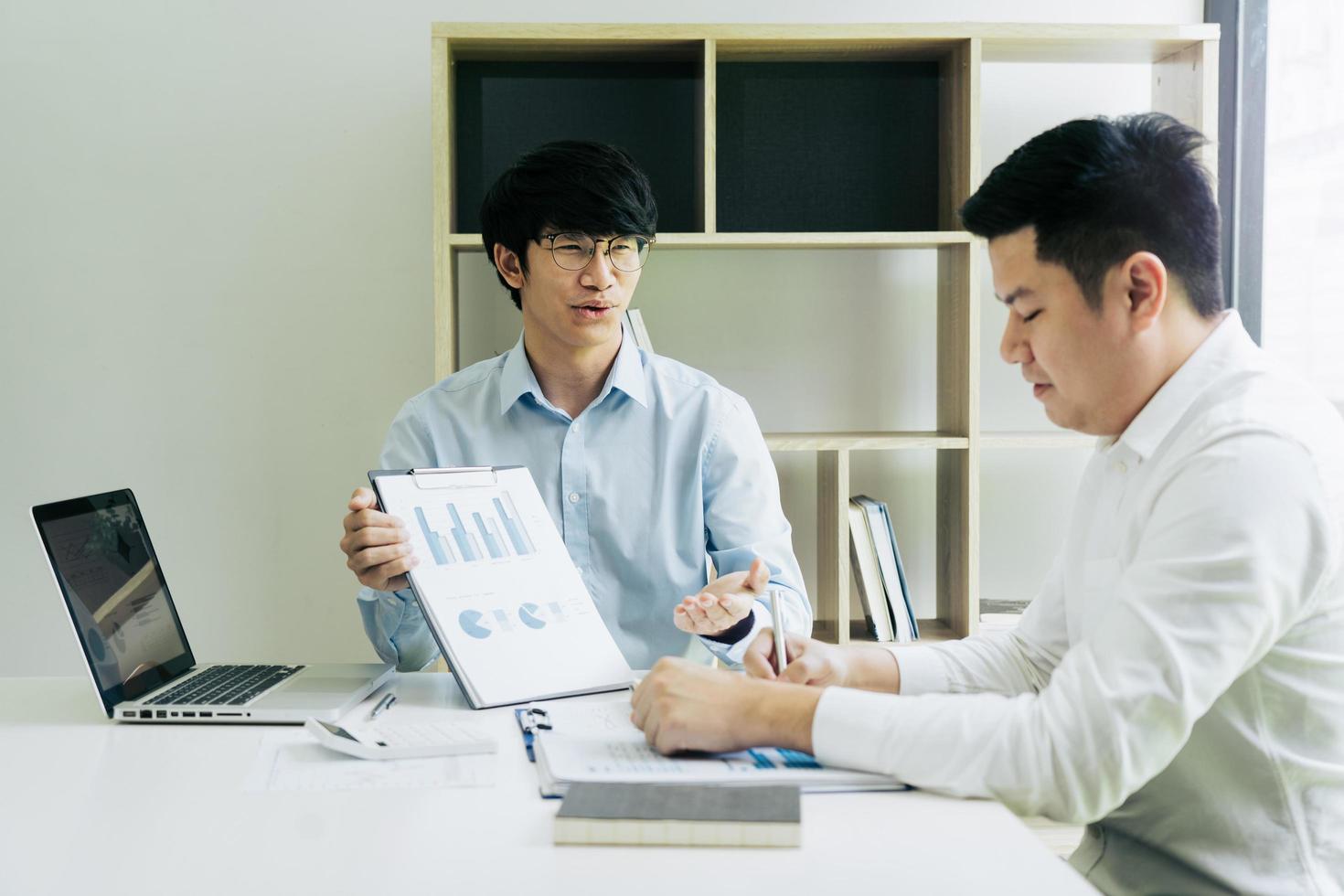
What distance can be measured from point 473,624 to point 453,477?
0.21 m

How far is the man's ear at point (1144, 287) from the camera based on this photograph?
1045mm

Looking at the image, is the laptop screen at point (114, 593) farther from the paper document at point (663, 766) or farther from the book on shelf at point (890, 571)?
the book on shelf at point (890, 571)

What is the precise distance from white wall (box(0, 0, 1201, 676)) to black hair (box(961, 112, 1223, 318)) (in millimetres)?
1526

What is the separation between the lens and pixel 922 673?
1.27 m

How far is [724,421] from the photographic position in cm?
185

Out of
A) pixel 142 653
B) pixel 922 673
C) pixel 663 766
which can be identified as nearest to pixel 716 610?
pixel 922 673

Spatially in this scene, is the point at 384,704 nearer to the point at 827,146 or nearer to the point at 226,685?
the point at 226,685

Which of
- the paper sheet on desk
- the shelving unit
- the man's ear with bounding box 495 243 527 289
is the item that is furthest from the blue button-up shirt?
the paper sheet on desk

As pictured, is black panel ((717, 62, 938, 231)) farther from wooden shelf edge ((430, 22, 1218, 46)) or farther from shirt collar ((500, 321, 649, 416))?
shirt collar ((500, 321, 649, 416))

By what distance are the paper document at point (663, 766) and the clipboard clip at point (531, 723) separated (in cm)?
1

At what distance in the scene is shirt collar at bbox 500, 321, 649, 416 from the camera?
1.82 metres

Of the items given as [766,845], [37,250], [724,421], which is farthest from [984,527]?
[37,250]

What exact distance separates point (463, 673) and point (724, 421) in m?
0.72

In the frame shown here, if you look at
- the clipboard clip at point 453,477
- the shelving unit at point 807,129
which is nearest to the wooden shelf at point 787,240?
the shelving unit at point 807,129
